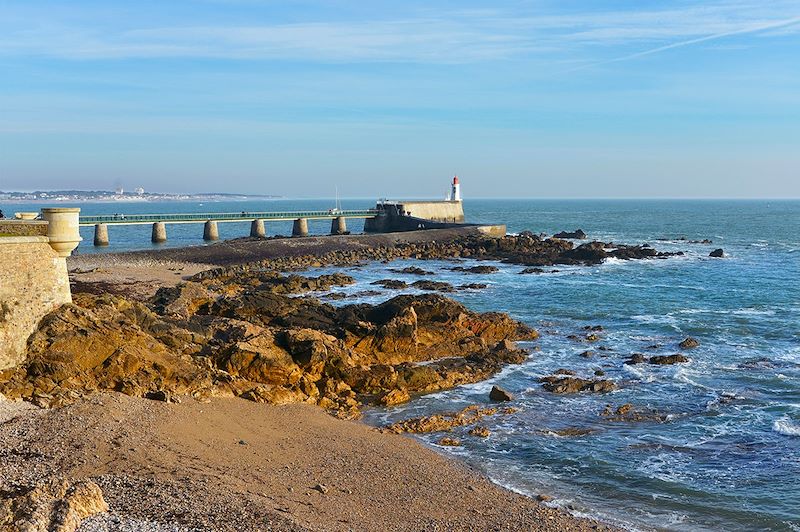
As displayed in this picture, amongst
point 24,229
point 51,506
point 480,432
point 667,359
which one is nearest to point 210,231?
point 24,229

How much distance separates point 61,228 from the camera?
1808 cm

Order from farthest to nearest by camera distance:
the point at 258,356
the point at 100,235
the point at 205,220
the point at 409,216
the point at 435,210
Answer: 1. the point at 435,210
2. the point at 409,216
3. the point at 205,220
4. the point at 100,235
5. the point at 258,356

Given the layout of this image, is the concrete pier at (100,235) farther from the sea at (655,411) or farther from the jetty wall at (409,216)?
the sea at (655,411)

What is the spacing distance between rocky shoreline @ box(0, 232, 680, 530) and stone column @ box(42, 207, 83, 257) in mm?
1596

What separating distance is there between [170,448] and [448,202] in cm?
7236

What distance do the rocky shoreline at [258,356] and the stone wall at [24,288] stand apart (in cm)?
32

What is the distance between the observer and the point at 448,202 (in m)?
84.6

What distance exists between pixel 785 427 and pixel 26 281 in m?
18.5

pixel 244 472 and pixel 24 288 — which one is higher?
pixel 24 288

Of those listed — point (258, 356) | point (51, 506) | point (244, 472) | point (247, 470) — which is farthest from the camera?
point (258, 356)

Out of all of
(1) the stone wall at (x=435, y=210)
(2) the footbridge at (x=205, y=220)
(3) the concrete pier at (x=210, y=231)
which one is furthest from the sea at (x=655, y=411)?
(1) the stone wall at (x=435, y=210)

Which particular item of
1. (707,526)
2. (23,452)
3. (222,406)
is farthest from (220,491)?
(707,526)

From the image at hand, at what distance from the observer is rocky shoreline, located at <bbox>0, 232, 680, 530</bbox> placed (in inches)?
643

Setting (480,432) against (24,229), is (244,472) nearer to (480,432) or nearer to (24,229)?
(480,432)
